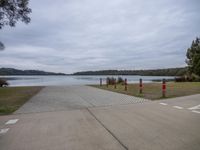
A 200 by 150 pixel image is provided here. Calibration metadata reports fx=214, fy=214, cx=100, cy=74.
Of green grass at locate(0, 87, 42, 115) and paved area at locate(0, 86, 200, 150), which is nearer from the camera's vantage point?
paved area at locate(0, 86, 200, 150)

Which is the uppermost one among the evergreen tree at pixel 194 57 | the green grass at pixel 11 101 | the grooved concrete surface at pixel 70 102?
the evergreen tree at pixel 194 57

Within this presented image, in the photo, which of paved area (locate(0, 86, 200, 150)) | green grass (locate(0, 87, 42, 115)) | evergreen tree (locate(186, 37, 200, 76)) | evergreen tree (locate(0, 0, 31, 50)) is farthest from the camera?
evergreen tree (locate(186, 37, 200, 76))

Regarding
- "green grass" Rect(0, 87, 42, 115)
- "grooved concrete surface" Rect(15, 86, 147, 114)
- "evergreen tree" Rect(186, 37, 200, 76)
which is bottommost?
"green grass" Rect(0, 87, 42, 115)

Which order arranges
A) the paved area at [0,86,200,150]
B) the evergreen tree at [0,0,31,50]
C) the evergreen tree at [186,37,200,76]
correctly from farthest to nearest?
the evergreen tree at [186,37,200,76] → the evergreen tree at [0,0,31,50] → the paved area at [0,86,200,150]

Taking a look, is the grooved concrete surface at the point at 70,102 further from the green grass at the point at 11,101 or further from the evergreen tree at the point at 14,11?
the evergreen tree at the point at 14,11

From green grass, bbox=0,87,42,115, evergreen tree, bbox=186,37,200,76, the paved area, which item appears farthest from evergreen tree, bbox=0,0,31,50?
evergreen tree, bbox=186,37,200,76

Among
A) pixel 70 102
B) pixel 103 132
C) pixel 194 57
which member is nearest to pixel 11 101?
pixel 70 102

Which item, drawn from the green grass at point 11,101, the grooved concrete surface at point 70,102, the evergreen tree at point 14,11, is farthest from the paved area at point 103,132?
the evergreen tree at point 14,11

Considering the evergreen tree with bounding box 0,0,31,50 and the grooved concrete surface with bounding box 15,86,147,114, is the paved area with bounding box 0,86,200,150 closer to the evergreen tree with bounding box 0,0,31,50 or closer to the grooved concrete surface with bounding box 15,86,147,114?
the grooved concrete surface with bounding box 15,86,147,114

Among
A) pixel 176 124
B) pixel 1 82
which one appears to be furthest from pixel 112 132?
pixel 1 82

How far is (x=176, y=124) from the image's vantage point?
4777mm

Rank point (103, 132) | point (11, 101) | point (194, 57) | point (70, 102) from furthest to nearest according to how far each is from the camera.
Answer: point (194, 57), point (11, 101), point (70, 102), point (103, 132)

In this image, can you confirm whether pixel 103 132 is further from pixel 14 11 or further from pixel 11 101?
pixel 14 11

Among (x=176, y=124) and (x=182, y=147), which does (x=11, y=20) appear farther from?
(x=182, y=147)
